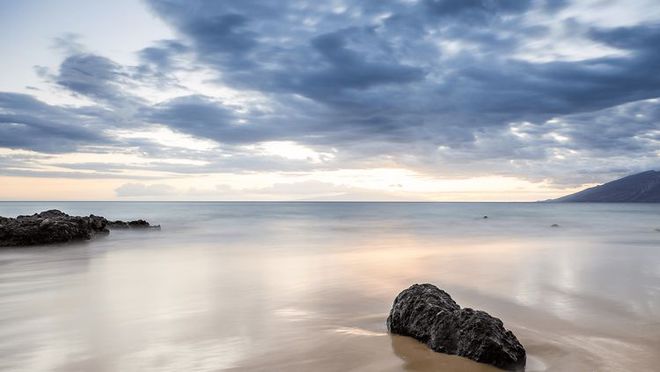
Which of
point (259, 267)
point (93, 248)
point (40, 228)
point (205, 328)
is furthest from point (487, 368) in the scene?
point (40, 228)

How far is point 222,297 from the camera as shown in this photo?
934 centimetres

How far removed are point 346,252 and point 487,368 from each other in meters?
14.6

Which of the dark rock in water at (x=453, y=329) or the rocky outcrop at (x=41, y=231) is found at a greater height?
the rocky outcrop at (x=41, y=231)

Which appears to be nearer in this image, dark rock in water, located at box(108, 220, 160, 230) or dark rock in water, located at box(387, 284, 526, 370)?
dark rock in water, located at box(387, 284, 526, 370)

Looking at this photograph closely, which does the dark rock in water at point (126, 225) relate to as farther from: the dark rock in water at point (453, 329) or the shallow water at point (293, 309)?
the dark rock in water at point (453, 329)

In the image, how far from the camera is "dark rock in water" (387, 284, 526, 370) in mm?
5004

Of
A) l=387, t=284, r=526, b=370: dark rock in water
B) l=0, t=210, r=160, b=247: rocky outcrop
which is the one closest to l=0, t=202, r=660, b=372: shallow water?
l=387, t=284, r=526, b=370: dark rock in water

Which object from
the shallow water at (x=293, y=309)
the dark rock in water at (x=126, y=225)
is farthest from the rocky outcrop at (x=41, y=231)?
the dark rock in water at (x=126, y=225)

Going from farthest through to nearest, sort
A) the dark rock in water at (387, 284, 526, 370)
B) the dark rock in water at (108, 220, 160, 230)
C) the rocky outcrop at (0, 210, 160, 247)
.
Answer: the dark rock in water at (108, 220, 160, 230) < the rocky outcrop at (0, 210, 160, 247) < the dark rock in water at (387, 284, 526, 370)

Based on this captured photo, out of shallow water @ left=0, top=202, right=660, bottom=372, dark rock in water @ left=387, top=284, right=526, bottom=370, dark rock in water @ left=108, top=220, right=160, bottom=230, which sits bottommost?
shallow water @ left=0, top=202, right=660, bottom=372

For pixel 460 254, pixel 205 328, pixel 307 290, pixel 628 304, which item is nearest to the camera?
pixel 205 328

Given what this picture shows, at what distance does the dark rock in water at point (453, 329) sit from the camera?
500 centimetres

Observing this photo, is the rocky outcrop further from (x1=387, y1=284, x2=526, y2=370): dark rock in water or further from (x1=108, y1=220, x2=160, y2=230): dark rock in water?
(x1=387, y1=284, x2=526, y2=370): dark rock in water

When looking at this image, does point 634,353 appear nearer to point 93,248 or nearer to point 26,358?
point 26,358
